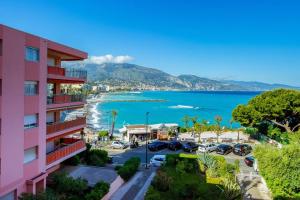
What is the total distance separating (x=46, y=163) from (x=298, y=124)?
40.2m

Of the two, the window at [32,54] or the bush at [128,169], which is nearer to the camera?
the window at [32,54]

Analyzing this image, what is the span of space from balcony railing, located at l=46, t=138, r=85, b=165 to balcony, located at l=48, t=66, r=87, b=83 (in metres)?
5.39

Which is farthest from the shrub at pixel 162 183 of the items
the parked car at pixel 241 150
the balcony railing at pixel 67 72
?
the parked car at pixel 241 150

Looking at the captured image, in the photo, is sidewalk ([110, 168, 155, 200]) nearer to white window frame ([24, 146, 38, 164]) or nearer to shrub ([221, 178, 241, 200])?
shrub ([221, 178, 241, 200])

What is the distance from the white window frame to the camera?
1911 cm

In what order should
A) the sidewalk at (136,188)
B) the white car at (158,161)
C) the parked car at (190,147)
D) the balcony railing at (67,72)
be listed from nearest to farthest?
1. the balcony railing at (67,72)
2. the sidewalk at (136,188)
3. the white car at (158,161)
4. the parked car at (190,147)

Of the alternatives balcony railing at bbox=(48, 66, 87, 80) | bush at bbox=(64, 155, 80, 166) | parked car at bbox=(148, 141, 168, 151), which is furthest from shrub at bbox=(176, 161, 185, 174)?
parked car at bbox=(148, 141, 168, 151)

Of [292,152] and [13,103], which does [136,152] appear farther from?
[13,103]

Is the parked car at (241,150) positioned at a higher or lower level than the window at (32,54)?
lower

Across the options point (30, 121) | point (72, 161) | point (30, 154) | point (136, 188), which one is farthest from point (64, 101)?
point (136, 188)

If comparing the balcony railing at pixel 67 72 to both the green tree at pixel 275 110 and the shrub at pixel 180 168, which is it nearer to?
the shrub at pixel 180 168

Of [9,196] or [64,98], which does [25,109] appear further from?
[9,196]

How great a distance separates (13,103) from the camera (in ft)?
57.2

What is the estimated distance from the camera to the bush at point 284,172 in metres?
22.0
